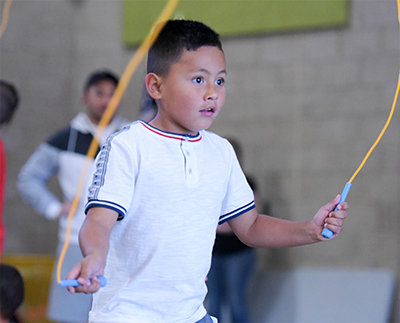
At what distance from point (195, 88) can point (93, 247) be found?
39 cm

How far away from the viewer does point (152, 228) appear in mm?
1037

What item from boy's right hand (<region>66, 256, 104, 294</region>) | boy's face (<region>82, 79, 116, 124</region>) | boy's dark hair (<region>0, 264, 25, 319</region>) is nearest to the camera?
boy's right hand (<region>66, 256, 104, 294</region>)

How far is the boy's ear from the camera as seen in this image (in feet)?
3.74

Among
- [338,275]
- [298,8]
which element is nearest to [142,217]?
[338,275]

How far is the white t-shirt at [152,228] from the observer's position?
3.35 ft

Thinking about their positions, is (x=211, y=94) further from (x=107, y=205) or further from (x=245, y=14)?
(x=245, y=14)

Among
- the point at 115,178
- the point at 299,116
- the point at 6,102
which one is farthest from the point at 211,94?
the point at 299,116

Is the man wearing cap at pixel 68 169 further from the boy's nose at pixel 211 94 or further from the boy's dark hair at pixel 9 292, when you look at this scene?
the boy's nose at pixel 211 94

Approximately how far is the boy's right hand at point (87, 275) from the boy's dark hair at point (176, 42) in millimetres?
470

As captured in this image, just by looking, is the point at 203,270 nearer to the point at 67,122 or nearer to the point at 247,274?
the point at 247,274

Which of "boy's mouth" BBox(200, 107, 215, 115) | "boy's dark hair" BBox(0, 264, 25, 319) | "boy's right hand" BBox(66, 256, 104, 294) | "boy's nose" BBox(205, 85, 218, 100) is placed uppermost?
"boy's nose" BBox(205, 85, 218, 100)

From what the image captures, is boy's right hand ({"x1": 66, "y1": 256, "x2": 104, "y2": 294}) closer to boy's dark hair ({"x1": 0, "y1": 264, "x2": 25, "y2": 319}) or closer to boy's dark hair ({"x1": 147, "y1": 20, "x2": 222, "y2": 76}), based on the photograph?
boy's dark hair ({"x1": 147, "y1": 20, "x2": 222, "y2": 76})

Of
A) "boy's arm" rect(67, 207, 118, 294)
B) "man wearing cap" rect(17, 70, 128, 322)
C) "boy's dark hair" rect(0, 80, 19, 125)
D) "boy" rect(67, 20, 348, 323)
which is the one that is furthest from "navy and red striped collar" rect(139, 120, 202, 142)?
"man wearing cap" rect(17, 70, 128, 322)

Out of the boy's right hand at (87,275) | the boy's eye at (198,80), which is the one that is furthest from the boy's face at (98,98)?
the boy's right hand at (87,275)
